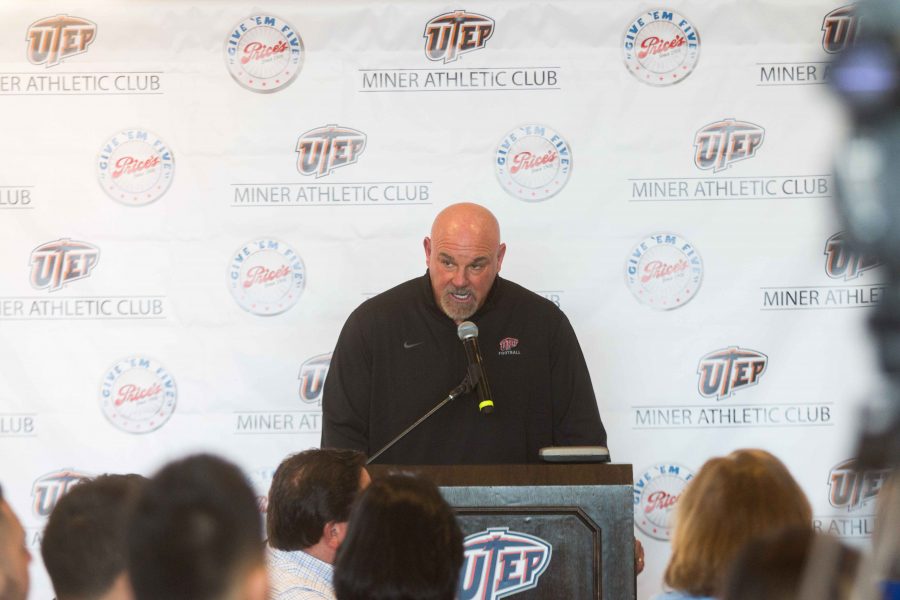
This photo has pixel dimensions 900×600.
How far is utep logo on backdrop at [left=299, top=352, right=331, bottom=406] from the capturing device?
14.7 feet

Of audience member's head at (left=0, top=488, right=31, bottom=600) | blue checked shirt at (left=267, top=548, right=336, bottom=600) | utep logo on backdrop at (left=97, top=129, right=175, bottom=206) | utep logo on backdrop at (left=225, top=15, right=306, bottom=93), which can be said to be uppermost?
utep logo on backdrop at (left=225, top=15, right=306, bottom=93)

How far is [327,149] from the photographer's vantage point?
14.8 ft

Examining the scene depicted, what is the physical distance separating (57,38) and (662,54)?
2813 mm

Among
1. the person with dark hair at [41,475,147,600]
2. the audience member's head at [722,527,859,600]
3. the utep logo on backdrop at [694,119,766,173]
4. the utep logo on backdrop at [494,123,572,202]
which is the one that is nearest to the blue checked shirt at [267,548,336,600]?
the person with dark hair at [41,475,147,600]

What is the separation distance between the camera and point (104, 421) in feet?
14.6

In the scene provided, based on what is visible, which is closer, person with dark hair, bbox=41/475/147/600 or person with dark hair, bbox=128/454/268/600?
person with dark hair, bbox=128/454/268/600

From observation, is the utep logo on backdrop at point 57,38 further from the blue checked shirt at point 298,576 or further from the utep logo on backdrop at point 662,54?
the blue checked shirt at point 298,576

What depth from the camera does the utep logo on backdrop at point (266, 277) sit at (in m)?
4.49

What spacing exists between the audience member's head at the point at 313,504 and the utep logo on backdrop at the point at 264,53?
2.62 meters

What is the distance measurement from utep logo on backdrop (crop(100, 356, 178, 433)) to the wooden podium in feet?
7.56

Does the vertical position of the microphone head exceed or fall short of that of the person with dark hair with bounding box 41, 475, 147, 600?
it exceeds it

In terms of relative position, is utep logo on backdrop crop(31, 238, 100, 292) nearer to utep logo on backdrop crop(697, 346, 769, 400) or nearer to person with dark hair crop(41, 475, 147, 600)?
utep logo on backdrop crop(697, 346, 769, 400)

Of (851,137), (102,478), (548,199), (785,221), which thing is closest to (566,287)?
(548,199)

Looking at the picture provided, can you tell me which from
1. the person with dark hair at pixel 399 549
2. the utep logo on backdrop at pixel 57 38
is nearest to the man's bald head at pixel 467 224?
the utep logo on backdrop at pixel 57 38
